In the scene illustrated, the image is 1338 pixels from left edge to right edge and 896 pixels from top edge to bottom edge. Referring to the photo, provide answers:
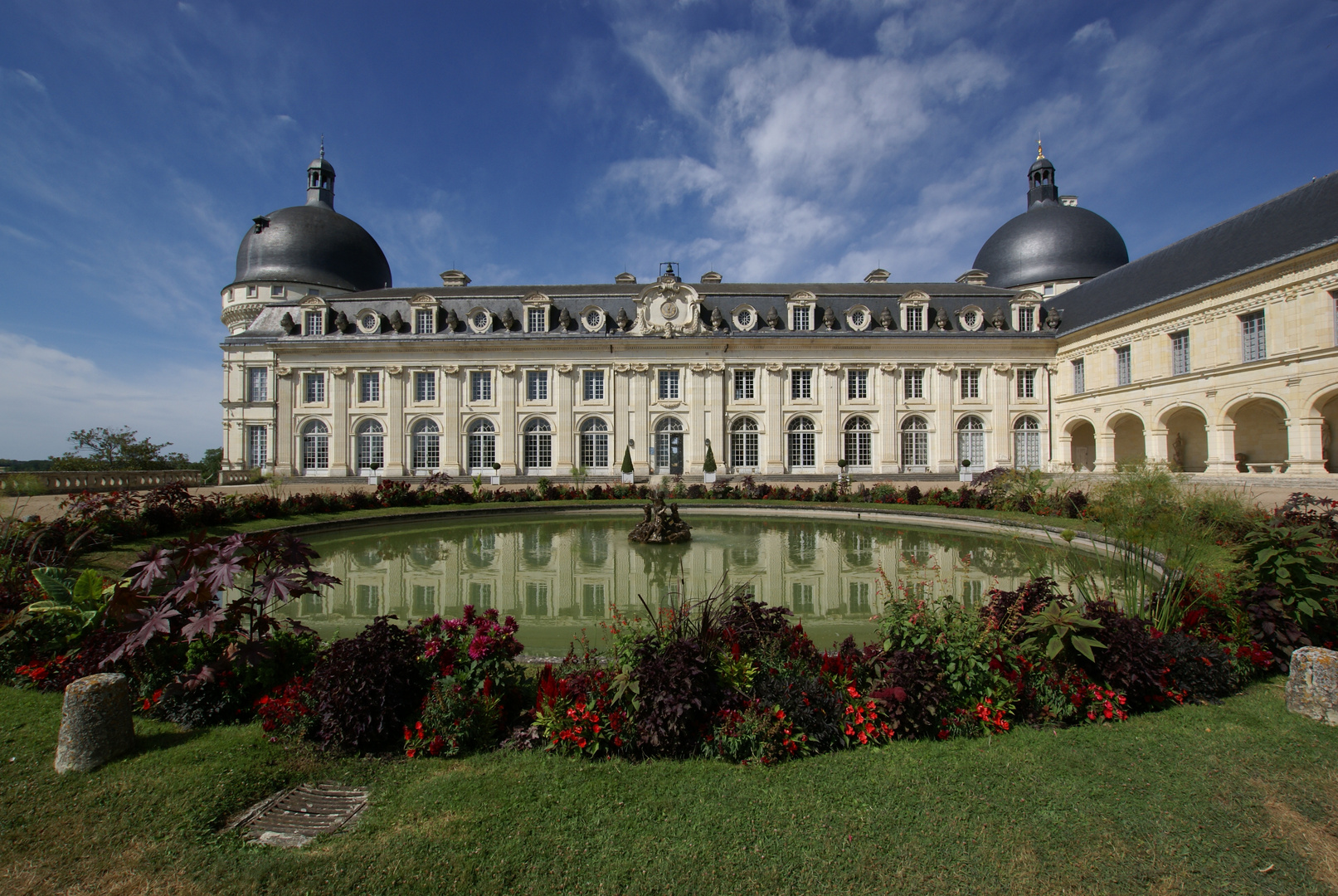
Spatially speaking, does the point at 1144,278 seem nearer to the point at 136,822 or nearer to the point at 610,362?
the point at 610,362

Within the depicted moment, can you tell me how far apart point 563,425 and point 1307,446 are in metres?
31.8

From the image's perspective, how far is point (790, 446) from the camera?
106 ft

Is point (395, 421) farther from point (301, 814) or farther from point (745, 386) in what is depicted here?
point (301, 814)

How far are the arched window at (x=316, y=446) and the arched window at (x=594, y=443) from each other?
15107 mm

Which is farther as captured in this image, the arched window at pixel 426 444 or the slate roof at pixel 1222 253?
the arched window at pixel 426 444

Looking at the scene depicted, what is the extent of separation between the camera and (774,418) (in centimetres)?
3172

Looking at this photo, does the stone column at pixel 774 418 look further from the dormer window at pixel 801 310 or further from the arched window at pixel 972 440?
the arched window at pixel 972 440

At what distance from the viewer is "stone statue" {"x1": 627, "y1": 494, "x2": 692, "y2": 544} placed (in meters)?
13.1

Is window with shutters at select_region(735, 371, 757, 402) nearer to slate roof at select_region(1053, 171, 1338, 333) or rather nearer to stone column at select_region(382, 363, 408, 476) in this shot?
slate roof at select_region(1053, 171, 1338, 333)

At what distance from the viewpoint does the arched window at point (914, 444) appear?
32125mm

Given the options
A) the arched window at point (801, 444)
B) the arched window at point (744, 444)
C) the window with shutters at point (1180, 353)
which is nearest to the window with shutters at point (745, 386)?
the arched window at point (744, 444)

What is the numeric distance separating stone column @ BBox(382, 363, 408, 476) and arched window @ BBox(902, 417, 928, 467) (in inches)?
1147

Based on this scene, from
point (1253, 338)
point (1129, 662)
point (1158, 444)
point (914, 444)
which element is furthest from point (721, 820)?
point (1158, 444)

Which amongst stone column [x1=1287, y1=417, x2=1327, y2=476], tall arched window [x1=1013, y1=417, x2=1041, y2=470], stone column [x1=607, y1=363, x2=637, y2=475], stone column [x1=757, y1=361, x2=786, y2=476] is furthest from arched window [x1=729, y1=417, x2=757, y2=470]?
stone column [x1=1287, y1=417, x2=1327, y2=476]
